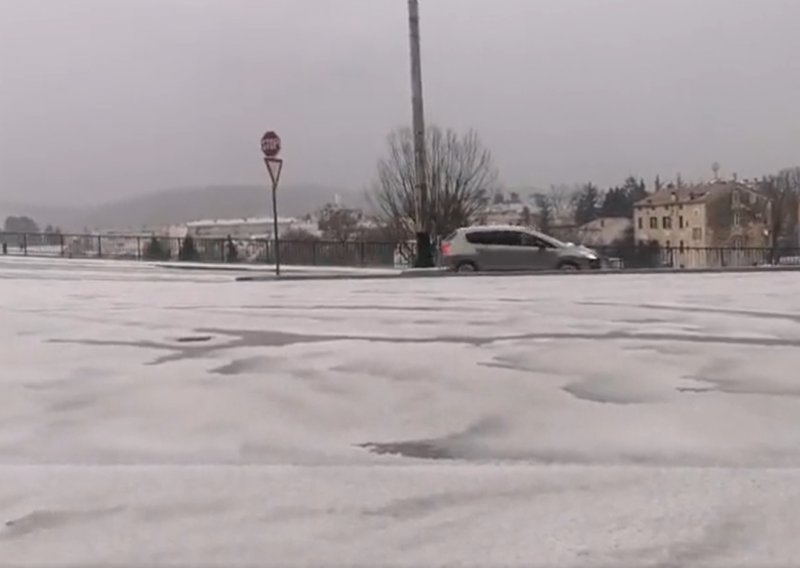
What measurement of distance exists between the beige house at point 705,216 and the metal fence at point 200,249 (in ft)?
130

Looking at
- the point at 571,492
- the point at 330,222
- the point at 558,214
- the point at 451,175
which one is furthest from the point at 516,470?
the point at 558,214

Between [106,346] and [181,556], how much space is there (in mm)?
5691

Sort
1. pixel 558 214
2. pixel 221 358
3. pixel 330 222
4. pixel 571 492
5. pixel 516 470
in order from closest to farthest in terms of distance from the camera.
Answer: pixel 571 492 → pixel 516 470 → pixel 221 358 → pixel 330 222 → pixel 558 214

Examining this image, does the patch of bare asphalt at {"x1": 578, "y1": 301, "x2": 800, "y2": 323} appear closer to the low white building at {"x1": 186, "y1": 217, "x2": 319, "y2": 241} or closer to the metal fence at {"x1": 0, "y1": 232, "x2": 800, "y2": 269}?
the metal fence at {"x1": 0, "y1": 232, "x2": 800, "y2": 269}

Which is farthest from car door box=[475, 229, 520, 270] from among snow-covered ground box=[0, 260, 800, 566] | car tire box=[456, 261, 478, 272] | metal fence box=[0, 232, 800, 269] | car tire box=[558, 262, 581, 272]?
snow-covered ground box=[0, 260, 800, 566]

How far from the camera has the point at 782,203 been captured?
75.0 metres

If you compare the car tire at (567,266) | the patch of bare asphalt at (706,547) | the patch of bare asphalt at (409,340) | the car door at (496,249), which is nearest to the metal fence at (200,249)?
the car door at (496,249)

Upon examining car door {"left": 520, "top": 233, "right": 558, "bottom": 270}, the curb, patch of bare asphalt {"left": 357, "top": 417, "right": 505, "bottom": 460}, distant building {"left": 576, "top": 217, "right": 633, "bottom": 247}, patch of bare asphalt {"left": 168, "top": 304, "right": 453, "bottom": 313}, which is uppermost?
distant building {"left": 576, "top": 217, "right": 633, "bottom": 247}

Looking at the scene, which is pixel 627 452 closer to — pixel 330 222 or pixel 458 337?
Answer: pixel 458 337

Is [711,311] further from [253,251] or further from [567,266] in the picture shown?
[253,251]

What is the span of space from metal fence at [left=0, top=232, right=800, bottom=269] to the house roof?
5061cm

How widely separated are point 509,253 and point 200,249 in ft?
51.9

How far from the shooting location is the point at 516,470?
4.65 meters

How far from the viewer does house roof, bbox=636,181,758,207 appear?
85456 millimetres
